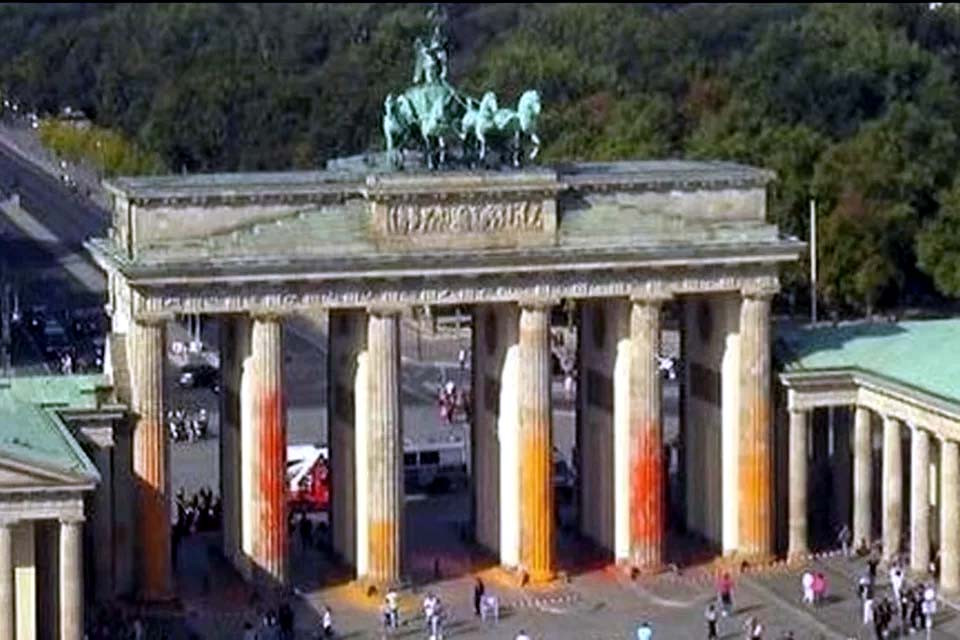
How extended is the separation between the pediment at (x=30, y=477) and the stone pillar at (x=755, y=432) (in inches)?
875

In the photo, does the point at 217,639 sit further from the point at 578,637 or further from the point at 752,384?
the point at 752,384

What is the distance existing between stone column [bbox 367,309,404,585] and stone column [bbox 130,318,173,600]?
589 cm

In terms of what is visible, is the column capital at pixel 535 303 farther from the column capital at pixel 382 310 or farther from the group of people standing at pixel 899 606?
the group of people standing at pixel 899 606

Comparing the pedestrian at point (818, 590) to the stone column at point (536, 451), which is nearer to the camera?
the pedestrian at point (818, 590)

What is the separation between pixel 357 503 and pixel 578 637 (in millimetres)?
8896

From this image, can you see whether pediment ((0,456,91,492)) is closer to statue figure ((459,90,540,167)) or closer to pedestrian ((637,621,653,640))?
pedestrian ((637,621,653,640))

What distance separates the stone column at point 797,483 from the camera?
89.2 meters

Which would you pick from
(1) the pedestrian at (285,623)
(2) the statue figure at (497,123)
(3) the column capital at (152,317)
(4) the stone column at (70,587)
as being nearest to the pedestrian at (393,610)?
(1) the pedestrian at (285,623)

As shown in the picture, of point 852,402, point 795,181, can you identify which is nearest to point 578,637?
point 852,402

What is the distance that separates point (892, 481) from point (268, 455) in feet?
60.1

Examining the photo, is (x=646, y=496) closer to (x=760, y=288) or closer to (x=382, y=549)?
(x=760, y=288)

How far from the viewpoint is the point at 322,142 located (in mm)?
177375

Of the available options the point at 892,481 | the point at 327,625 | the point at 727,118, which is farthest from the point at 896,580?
the point at 727,118

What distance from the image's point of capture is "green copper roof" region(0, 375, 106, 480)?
2940 inches
